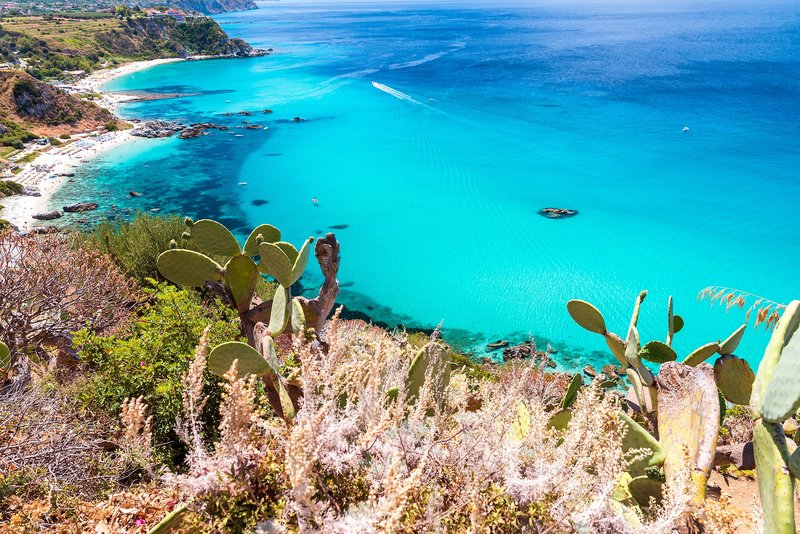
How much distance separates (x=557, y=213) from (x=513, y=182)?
539 centimetres

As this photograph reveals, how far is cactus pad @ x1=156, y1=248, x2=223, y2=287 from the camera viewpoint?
5.57 metres

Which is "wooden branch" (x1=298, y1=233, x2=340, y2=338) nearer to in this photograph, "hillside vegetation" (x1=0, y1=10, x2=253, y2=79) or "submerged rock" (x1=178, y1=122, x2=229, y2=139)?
"submerged rock" (x1=178, y1=122, x2=229, y2=139)

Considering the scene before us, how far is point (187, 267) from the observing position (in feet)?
18.8

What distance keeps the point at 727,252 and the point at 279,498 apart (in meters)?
25.6

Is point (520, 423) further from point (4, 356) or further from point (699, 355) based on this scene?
point (4, 356)

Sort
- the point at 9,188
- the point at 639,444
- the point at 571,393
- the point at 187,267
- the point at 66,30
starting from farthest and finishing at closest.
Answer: the point at 66,30 → the point at 9,188 → the point at 187,267 → the point at 571,393 → the point at 639,444

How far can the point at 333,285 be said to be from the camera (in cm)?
536

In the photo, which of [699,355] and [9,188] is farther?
[9,188]

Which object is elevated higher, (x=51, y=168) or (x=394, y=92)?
(x=394, y=92)

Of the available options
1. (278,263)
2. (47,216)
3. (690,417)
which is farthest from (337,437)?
(47,216)

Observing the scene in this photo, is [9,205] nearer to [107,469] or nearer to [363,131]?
[363,131]

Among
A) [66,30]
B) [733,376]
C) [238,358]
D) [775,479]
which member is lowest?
[733,376]

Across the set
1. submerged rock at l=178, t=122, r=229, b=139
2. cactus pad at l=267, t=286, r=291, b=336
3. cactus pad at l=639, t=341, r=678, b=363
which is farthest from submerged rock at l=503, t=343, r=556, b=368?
submerged rock at l=178, t=122, r=229, b=139

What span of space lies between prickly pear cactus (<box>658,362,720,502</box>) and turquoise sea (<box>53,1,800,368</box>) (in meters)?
11.5
